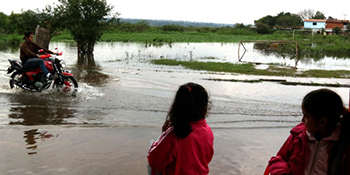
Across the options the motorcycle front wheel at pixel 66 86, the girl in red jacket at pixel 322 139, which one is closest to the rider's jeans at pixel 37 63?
the motorcycle front wheel at pixel 66 86

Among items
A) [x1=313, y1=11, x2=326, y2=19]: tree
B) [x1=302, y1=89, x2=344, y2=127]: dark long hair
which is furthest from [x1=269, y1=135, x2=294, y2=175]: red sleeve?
[x1=313, y1=11, x2=326, y2=19]: tree

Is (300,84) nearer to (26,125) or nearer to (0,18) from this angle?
(26,125)

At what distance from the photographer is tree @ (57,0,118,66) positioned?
20.7 m

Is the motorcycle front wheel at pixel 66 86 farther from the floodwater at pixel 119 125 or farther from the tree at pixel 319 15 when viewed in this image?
the tree at pixel 319 15

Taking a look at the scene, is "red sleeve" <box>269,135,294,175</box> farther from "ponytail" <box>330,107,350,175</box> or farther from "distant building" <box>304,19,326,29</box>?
"distant building" <box>304,19,326,29</box>

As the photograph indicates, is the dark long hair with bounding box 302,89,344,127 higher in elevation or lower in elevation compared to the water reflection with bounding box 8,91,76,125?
higher

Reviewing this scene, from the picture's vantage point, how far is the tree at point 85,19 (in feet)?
68.0

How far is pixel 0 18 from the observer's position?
130 feet

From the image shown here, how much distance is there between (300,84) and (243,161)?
322 inches

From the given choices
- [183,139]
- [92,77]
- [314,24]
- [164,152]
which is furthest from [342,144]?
[314,24]

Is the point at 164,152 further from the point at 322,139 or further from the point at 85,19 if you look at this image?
the point at 85,19

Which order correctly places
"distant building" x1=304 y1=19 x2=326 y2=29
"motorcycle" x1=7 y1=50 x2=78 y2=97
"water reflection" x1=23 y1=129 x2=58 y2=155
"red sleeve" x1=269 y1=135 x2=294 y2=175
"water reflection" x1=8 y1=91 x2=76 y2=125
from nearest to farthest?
"red sleeve" x1=269 y1=135 x2=294 y2=175 → "water reflection" x1=23 y1=129 x2=58 y2=155 → "water reflection" x1=8 y1=91 x2=76 y2=125 → "motorcycle" x1=7 y1=50 x2=78 y2=97 → "distant building" x1=304 y1=19 x2=326 y2=29

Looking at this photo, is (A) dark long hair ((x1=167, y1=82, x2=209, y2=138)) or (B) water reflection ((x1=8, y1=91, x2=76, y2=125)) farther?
(B) water reflection ((x1=8, y1=91, x2=76, y2=125))

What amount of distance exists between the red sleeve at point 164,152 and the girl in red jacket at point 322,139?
2.52 ft
